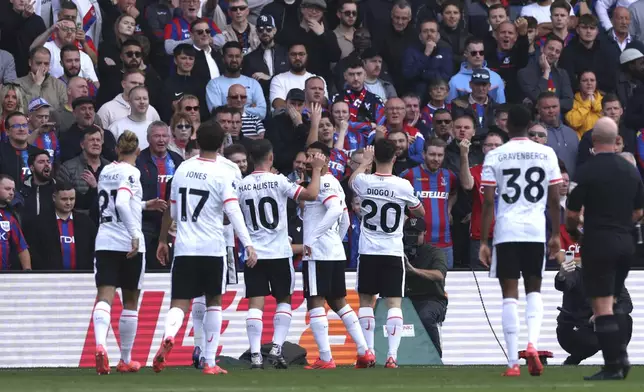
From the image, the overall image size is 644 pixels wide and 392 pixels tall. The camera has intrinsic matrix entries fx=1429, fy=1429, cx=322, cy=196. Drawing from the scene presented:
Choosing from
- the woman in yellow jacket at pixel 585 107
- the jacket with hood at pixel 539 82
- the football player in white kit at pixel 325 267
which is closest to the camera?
the football player in white kit at pixel 325 267

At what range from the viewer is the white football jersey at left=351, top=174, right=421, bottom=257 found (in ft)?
52.0

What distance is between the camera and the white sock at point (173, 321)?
535 inches

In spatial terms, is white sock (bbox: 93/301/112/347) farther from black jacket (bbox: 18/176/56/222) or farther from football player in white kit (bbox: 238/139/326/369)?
black jacket (bbox: 18/176/56/222)

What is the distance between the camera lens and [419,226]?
17.8 meters

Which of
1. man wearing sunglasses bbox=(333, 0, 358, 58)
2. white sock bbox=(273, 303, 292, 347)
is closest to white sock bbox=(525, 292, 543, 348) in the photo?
white sock bbox=(273, 303, 292, 347)

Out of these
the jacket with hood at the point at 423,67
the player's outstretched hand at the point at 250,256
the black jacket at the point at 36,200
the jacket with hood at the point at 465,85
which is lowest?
the player's outstretched hand at the point at 250,256

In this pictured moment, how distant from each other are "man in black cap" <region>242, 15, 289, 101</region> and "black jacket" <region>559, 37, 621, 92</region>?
4.67 m

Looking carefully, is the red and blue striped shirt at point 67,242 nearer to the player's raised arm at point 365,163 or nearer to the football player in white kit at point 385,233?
the player's raised arm at point 365,163

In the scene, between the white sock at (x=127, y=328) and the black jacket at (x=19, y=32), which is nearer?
the white sock at (x=127, y=328)

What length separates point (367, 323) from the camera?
1612 cm

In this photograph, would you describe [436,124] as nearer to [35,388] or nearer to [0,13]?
[0,13]

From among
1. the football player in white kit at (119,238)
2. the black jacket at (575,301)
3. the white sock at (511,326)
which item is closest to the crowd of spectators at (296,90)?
the black jacket at (575,301)

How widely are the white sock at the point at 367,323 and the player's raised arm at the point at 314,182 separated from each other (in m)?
1.65

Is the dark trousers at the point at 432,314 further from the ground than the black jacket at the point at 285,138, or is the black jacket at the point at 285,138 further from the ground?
the black jacket at the point at 285,138
